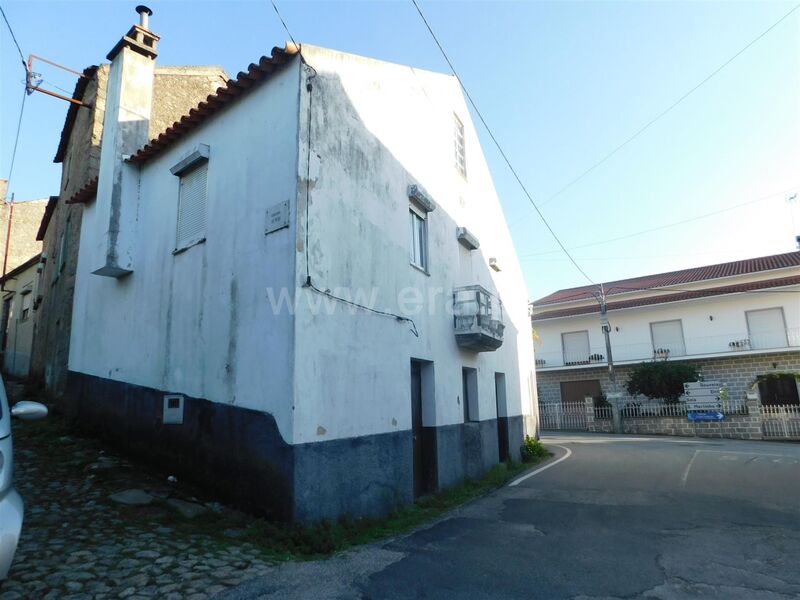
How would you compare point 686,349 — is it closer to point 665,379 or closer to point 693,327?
point 693,327

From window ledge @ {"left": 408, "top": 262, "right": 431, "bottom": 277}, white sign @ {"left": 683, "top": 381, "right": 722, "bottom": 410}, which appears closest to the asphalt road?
window ledge @ {"left": 408, "top": 262, "right": 431, "bottom": 277}

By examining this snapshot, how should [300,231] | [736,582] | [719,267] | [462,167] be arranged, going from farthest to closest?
[719,267]
[462,167]
[300,231]
[736,582]

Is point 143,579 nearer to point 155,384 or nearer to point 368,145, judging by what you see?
point 155,384

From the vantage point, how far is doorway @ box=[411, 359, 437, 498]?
8586 mm

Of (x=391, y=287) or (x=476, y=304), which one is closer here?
(x=391, y=287)

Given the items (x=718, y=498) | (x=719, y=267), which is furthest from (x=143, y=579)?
(x=719, y=267)

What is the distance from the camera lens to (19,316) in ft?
58.8

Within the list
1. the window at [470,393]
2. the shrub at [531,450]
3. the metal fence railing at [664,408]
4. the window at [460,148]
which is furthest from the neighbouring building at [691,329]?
the window at [470,393]

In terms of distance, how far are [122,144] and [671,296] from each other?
87.3ft

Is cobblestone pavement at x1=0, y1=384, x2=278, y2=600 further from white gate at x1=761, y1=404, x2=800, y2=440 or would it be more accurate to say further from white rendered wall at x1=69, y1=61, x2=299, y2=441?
white gate at x1=761, y1=404, x2=800, y2=440

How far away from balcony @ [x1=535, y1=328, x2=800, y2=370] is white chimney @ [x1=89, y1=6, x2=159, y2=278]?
25.7m

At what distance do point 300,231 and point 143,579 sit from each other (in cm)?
380

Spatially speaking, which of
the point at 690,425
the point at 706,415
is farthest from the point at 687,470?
the point at 690,425

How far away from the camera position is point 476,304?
10133 millimetres
